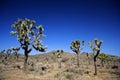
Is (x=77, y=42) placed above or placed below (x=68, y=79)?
above

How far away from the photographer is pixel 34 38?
22953 mm

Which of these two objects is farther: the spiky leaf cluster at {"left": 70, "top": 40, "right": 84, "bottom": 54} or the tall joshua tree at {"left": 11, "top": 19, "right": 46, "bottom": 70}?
the spiky leaf cluster at {"left": 70, "top": 40, "right": 84, "bottom": 54}

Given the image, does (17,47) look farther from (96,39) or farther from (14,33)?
(96,39)

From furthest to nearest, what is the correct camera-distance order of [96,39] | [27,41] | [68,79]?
[96,39] → [27,41] → [68,79]

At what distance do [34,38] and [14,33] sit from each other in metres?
2.75

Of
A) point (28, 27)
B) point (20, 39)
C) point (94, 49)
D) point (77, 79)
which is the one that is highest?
point (28, 27)

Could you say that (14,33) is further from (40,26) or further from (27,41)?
(40,26)

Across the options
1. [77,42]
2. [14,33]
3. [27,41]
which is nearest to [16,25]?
[14,33]

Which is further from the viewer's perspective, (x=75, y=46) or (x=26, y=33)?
(x=75, y=46)

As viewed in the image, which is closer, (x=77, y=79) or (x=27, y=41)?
(x=77, y=79)

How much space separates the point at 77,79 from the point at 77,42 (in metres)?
18.9

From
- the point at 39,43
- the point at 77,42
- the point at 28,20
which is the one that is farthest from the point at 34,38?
the point at 77,42

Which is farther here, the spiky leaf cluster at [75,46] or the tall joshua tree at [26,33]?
the spiky leaf cluster at [75,46]

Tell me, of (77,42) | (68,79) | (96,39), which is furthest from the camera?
(77,42)
